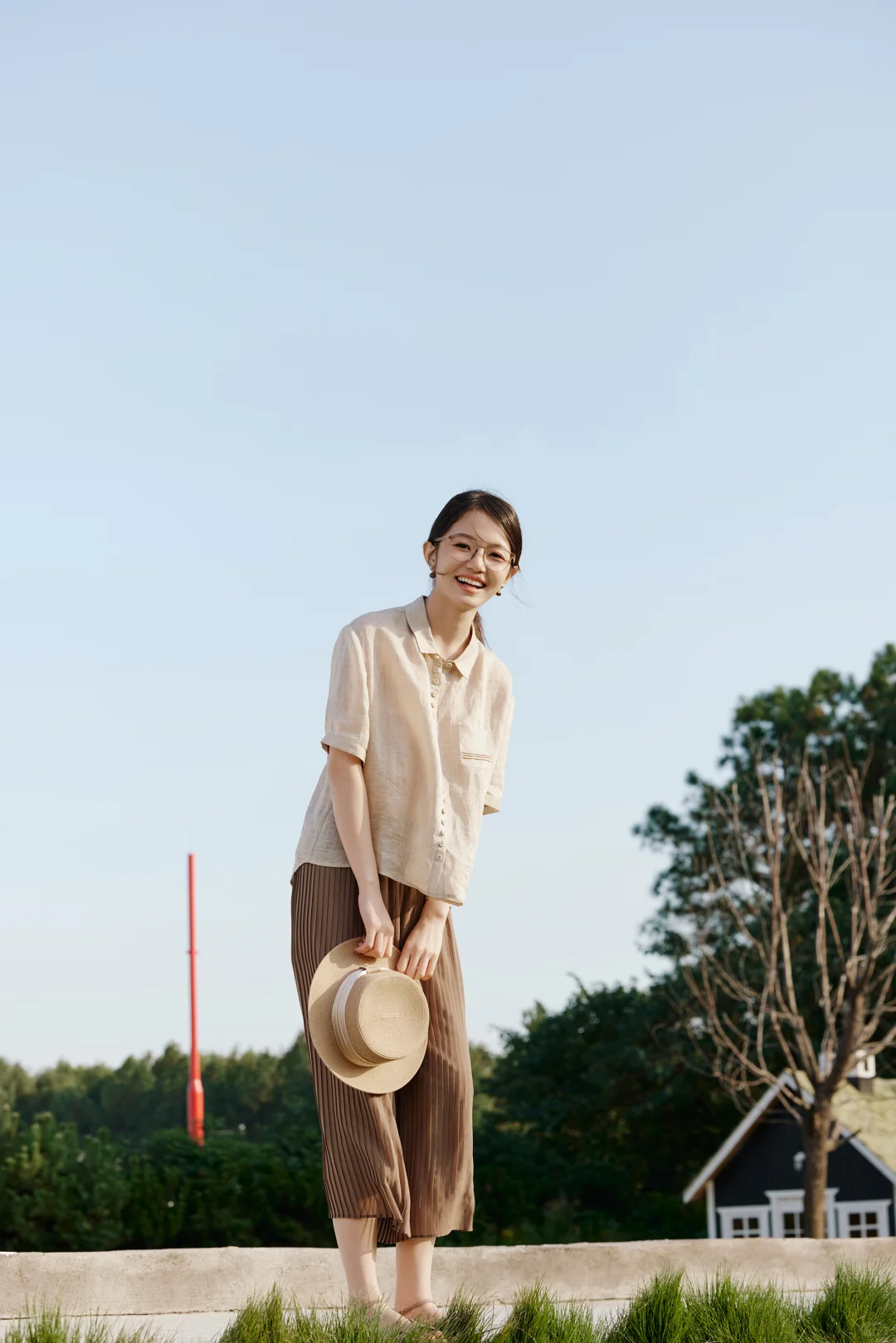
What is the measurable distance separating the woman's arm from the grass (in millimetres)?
777

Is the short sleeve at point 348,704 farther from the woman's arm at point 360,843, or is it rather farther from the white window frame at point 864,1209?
the white window frame at point 864,1209

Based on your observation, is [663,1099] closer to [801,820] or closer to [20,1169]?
[801,820]

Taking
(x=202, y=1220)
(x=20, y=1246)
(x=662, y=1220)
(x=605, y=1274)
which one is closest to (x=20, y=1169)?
(x=20, y=1246)

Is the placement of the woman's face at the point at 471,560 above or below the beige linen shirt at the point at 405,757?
above

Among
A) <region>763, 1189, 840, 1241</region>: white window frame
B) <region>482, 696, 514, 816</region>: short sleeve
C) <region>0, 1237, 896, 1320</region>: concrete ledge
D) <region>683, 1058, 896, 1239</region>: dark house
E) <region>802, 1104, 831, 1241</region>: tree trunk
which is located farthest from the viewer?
<region>763, 1189, 840, 1241</region>: white window frame

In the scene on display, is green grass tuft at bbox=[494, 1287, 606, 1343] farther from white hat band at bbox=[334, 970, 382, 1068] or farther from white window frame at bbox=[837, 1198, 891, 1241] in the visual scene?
white window frame at bbox=[837, 1198, 891, 1241]

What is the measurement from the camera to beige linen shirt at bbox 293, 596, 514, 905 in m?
3.47

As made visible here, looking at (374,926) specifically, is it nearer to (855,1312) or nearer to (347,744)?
(347,744)

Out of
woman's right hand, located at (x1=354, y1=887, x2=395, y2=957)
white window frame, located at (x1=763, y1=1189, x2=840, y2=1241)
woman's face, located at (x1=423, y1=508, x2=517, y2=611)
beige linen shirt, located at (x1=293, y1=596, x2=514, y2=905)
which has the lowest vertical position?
white window frame, located at (x1=763, y1=1189, x2=840, y2=1241)

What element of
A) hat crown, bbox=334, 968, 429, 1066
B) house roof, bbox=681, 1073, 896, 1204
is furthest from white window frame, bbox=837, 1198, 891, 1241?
hat crown, bbox=334, 968, 429, 1066

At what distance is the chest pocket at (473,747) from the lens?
3578 mm

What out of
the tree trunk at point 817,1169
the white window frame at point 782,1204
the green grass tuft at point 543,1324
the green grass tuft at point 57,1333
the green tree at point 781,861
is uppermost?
the green tree at point 781,861

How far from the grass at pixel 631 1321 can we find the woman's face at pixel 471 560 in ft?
5.29

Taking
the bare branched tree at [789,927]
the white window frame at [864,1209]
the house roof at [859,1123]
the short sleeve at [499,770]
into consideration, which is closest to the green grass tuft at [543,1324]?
the short sleeve at [499,770]
